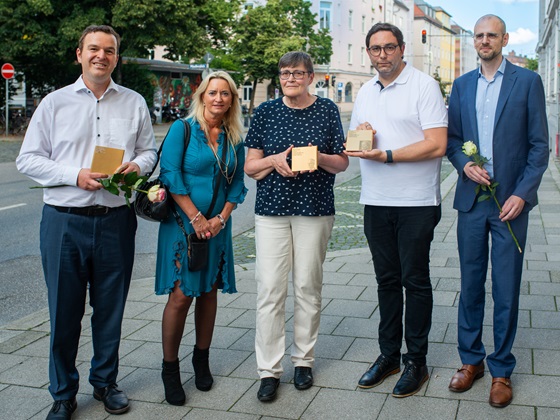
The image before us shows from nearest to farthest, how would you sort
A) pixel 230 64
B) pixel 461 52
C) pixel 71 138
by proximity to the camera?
pixel 71 138, pixel 230 64, pixel 461 52

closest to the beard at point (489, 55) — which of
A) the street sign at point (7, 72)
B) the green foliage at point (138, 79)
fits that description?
the street sign at point (7, 72)

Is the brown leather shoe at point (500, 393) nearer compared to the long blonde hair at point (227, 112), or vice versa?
the brown leather shoe at point (500, 393)

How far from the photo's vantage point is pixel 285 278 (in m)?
4.41

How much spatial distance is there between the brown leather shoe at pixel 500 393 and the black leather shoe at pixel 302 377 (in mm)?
1030

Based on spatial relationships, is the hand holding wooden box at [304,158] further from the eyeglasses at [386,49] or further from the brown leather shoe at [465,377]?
the brown leather shoe at [465,377]

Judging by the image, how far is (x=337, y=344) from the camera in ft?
16.8

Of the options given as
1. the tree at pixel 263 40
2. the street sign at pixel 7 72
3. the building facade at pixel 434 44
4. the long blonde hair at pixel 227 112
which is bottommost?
the long blonde hair at pixel 227 112

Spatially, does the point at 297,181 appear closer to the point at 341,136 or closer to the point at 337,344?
the point at 341,136

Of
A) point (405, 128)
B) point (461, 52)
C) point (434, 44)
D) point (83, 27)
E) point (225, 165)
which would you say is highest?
point (461, 52)

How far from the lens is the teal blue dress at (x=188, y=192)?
4.13 metres

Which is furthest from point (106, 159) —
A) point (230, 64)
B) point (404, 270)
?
point (230, 64)

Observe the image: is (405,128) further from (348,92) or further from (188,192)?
(348,92)

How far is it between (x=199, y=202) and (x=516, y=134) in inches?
71.8

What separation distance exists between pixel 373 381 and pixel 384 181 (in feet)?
3.88
